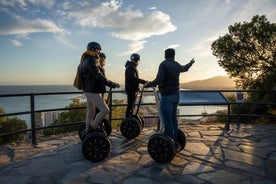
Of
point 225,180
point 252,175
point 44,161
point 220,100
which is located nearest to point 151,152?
point 225,180

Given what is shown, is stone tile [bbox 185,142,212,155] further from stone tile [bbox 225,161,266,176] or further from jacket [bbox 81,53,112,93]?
jacket [bbox 81,53,112,93]

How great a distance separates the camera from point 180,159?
448 cm

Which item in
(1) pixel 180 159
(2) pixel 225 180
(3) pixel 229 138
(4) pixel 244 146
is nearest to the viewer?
(2) pixel 225 180

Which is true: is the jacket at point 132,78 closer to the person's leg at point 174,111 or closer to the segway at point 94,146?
Result: the person's leg at point 174,111

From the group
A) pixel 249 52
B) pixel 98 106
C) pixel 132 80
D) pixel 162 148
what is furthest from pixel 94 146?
pixel 249 52

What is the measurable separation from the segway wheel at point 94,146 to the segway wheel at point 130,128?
1.72m

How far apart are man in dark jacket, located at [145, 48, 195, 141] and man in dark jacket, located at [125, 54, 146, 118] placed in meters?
1.47

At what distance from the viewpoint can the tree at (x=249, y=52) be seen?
1739cm

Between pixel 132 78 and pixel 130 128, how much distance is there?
1316 millimetres

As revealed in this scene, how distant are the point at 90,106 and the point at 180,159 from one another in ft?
6.81

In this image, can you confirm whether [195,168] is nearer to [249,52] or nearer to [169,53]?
[169,53]

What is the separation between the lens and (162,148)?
414 cm

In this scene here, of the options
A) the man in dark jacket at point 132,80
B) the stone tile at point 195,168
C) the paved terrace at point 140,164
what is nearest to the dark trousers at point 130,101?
the man in dark jacket at point 132,80

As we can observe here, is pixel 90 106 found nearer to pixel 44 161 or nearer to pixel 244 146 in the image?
pixel 44 161
